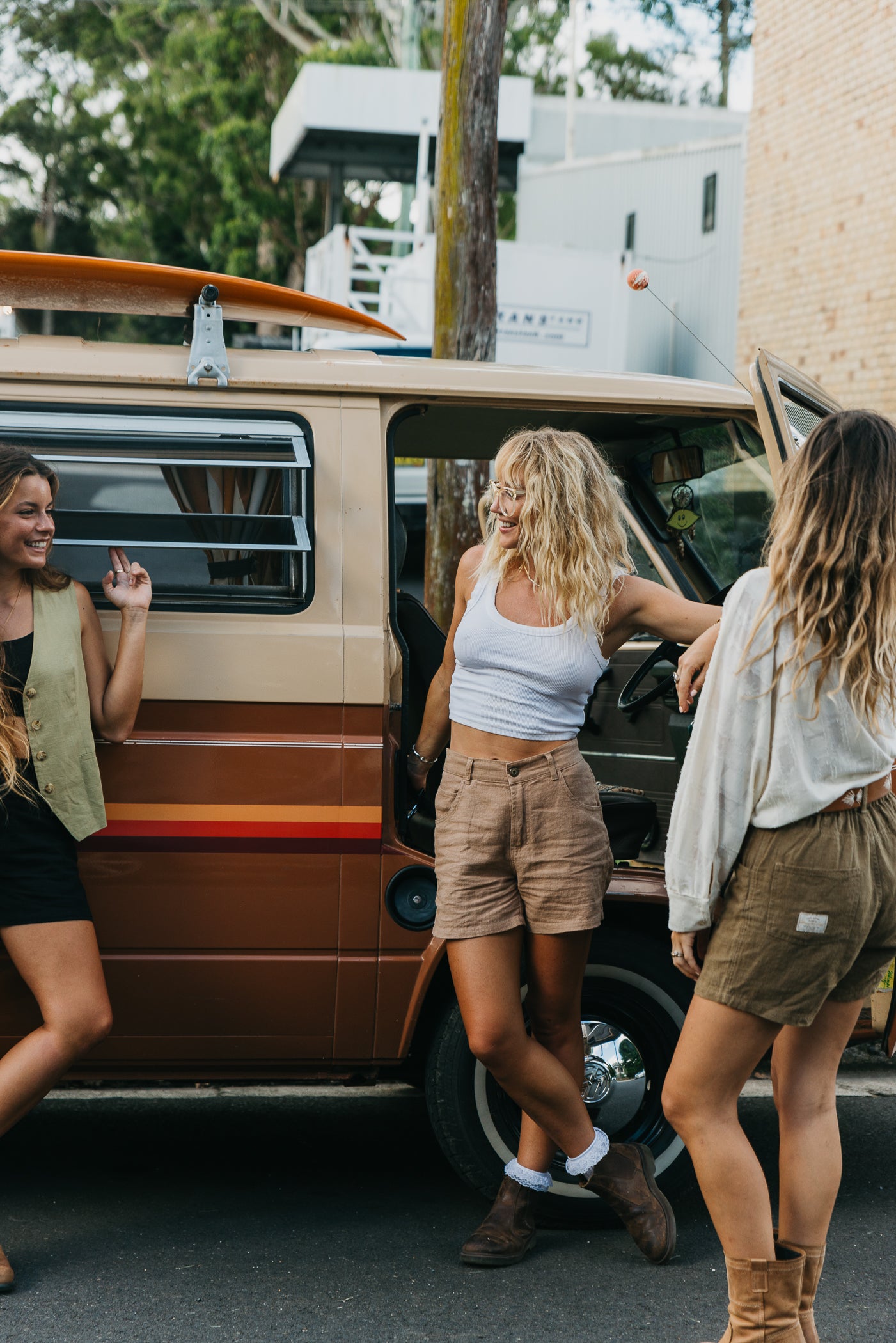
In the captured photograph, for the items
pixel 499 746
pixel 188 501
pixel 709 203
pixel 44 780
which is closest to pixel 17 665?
pixel 44 780

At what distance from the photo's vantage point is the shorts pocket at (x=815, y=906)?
253 centimetres

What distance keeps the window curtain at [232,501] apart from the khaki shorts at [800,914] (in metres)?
1.48

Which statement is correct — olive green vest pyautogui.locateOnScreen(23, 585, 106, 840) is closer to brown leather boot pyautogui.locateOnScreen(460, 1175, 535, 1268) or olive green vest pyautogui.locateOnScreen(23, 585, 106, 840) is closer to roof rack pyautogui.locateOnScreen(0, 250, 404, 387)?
roof rack pyautogui.locateOnScreen(0, 250, 404, 387)

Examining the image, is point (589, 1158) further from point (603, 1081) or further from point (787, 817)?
point (787, 817)

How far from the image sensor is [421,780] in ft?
11.7

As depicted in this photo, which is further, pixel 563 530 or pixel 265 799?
pixel 265 799

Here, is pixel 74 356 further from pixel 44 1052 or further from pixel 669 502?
pixel 669 502

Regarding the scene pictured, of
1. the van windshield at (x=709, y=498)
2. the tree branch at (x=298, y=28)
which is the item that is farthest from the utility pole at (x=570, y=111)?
the van windshield at (x=709, y=498)

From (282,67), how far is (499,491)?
28391 mm

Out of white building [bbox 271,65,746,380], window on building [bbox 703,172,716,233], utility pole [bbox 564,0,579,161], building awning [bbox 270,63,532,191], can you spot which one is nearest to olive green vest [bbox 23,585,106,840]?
white building [bbox 271,65,746,380]

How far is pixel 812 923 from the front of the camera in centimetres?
253

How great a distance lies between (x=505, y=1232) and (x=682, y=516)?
95.0 inches

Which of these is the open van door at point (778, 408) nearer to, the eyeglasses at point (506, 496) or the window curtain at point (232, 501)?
the eyeglasses at point (506, 496)

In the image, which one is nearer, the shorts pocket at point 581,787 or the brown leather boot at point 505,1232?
the shorts pocket at point 581,787
